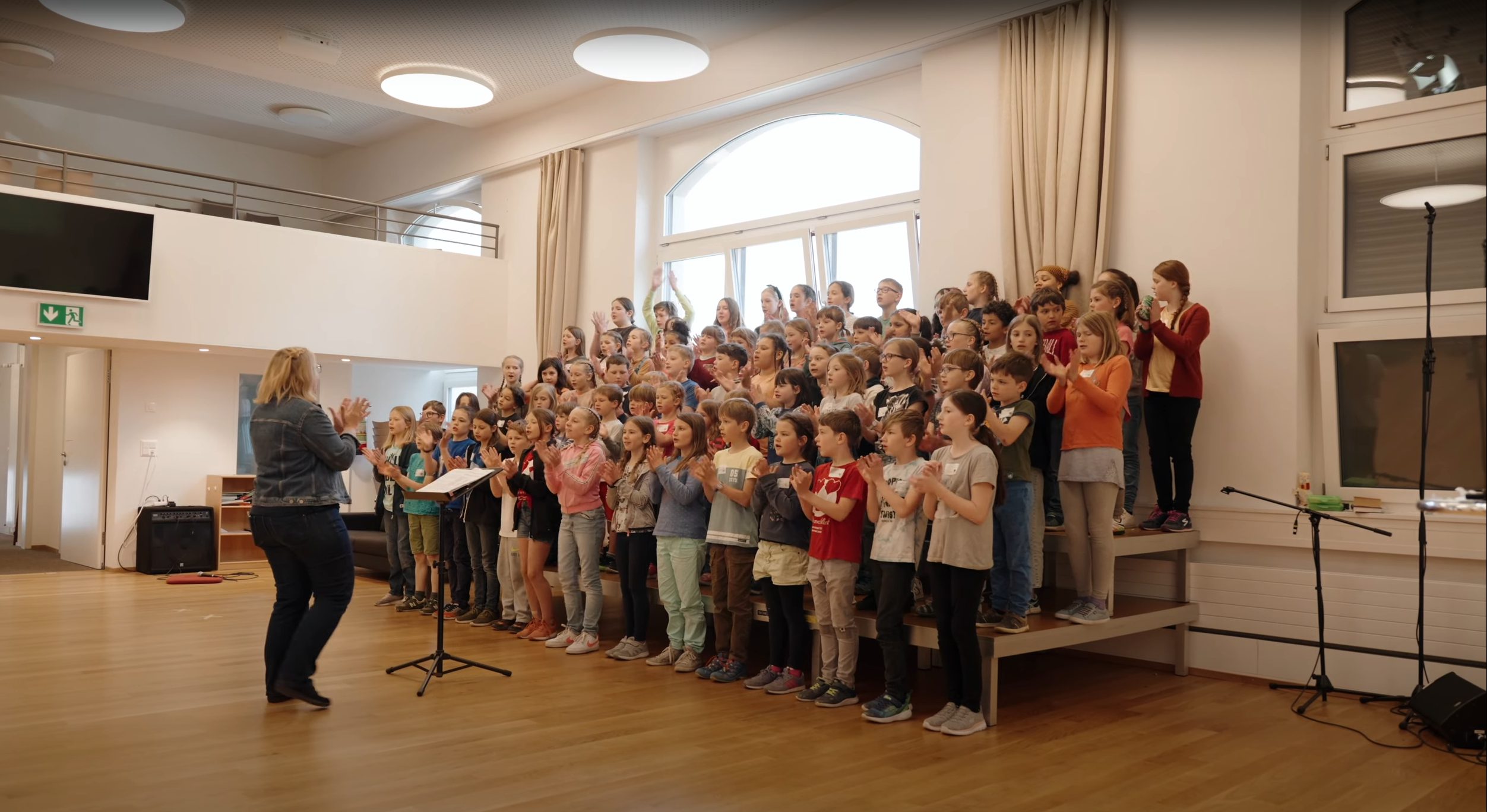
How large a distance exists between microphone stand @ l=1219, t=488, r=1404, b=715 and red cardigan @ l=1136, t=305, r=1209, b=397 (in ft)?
2.00

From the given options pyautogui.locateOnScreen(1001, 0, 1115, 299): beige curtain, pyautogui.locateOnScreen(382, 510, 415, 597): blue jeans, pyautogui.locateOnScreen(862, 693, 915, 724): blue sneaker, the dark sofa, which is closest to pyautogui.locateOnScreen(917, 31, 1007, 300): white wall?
pyautogui.locateOnScreen(1001, 0, 1115, 299): beige curtain

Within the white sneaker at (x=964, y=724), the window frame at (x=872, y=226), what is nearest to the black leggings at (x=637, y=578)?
the white sneaker at (x=964, y=724)

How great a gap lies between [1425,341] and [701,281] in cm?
621

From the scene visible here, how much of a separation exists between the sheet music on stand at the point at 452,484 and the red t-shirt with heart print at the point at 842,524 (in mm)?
1632

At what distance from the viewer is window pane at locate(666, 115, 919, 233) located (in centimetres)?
848

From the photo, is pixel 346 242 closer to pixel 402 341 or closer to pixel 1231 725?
pixel 402 341

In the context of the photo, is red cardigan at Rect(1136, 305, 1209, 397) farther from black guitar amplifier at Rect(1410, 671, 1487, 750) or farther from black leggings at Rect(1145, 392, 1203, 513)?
black guitar amplifier at Rect(1410, 671, 1487, 750)

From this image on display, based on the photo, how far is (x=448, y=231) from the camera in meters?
12.8

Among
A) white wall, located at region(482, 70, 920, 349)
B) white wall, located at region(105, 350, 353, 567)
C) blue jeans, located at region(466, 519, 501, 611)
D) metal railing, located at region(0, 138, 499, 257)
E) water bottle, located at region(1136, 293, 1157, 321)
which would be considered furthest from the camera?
metal railing, located at region(0, 138, 499, 257)

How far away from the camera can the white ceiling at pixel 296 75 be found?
6922mm

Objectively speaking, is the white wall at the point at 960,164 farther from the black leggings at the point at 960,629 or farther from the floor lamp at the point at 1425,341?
the black leggings at the point at 960,629

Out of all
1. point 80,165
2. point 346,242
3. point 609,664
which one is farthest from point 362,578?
point 80,165

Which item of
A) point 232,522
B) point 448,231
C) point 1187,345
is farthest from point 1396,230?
point 232,522

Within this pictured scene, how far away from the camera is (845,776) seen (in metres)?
3.66
